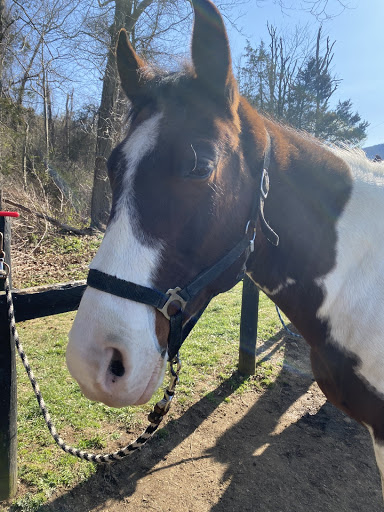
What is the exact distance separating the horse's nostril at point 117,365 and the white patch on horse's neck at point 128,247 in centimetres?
28

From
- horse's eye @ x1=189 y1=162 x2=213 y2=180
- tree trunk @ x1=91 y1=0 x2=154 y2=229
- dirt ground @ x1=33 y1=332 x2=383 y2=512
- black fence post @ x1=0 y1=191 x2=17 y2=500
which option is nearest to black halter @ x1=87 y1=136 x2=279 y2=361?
horse's eye @ x1=189 y1=162 x2=213 y2=180

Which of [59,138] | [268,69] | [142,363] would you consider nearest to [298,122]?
[268,69]

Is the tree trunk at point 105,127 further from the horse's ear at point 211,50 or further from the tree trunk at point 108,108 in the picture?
the horse's ear at point 211,50

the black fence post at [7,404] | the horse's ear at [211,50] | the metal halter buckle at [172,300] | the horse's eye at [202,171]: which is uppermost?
the horse's ear at [211,50]

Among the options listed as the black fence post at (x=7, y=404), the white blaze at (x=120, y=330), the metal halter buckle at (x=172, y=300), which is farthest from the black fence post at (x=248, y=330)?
the white blaze at (x=120, y=330)

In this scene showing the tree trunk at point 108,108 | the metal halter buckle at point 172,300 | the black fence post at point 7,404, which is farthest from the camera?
the tree trunk at point 108,108

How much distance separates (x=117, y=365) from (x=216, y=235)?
69cm

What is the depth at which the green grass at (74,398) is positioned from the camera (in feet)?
8.31

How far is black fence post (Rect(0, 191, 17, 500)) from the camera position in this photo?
221 cm

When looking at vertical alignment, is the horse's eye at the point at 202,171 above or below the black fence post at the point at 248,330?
above

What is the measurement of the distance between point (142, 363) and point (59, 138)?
1030 inches

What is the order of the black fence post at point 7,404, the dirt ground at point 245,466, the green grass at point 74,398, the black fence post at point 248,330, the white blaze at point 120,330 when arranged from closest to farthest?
the white blaze at point 120,330, the black fence post at point 7,404, the dirt ground at point 245,466, the green grass at point 74,398, the black fence post at point 248,330

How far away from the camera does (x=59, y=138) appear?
23.9 meters

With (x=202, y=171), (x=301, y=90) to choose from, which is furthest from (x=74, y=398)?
(x=301, y=90)
